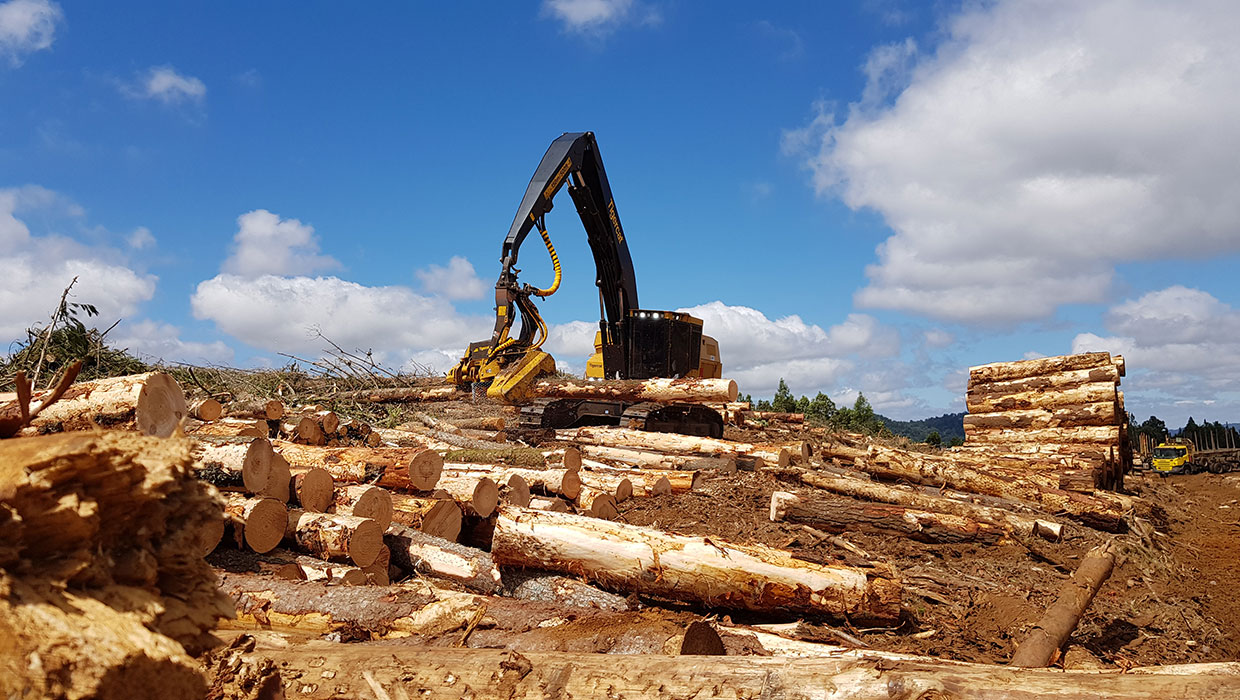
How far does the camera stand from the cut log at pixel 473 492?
6.49 metres

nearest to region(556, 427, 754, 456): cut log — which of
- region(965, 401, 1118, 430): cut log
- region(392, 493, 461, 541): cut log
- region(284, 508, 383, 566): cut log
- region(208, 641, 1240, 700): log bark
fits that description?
region(392, 493, 461, 541): cut log

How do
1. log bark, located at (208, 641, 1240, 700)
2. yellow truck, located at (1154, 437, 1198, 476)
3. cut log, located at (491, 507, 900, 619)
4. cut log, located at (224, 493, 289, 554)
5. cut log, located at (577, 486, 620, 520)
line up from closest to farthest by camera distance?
log bark, located at (208, 641, 1240, 700)
cut log, located at (491, 507, 900, 619)
cut log, located at (224, 493, 289, 554)
cut log, located at (577, 486, 620, 520)
yellow truck, located at (1154, 437, 1198, 476)

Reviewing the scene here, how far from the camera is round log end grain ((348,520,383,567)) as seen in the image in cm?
561

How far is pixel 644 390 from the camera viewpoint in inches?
464

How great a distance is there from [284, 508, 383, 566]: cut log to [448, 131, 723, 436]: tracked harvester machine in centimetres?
593

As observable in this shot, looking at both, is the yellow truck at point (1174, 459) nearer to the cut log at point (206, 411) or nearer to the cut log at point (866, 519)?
the cut log at point (866, 519)

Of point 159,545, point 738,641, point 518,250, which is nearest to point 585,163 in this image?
point 518,250

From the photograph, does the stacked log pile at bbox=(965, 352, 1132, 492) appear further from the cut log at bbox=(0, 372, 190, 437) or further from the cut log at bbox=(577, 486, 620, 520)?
the cut log at bbox=(0, 372, 190, 437)

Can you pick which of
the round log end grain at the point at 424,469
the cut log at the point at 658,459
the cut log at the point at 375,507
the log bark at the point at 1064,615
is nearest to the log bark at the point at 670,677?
the log bark at the point at 1064,615

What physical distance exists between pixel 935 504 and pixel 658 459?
11.3 ft

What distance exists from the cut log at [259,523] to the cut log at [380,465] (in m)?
1.27

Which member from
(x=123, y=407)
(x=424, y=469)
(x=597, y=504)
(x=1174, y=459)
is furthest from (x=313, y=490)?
(x=1174, y=459)

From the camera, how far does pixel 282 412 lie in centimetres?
1068

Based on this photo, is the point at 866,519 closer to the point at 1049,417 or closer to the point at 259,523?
the point at 259,523
